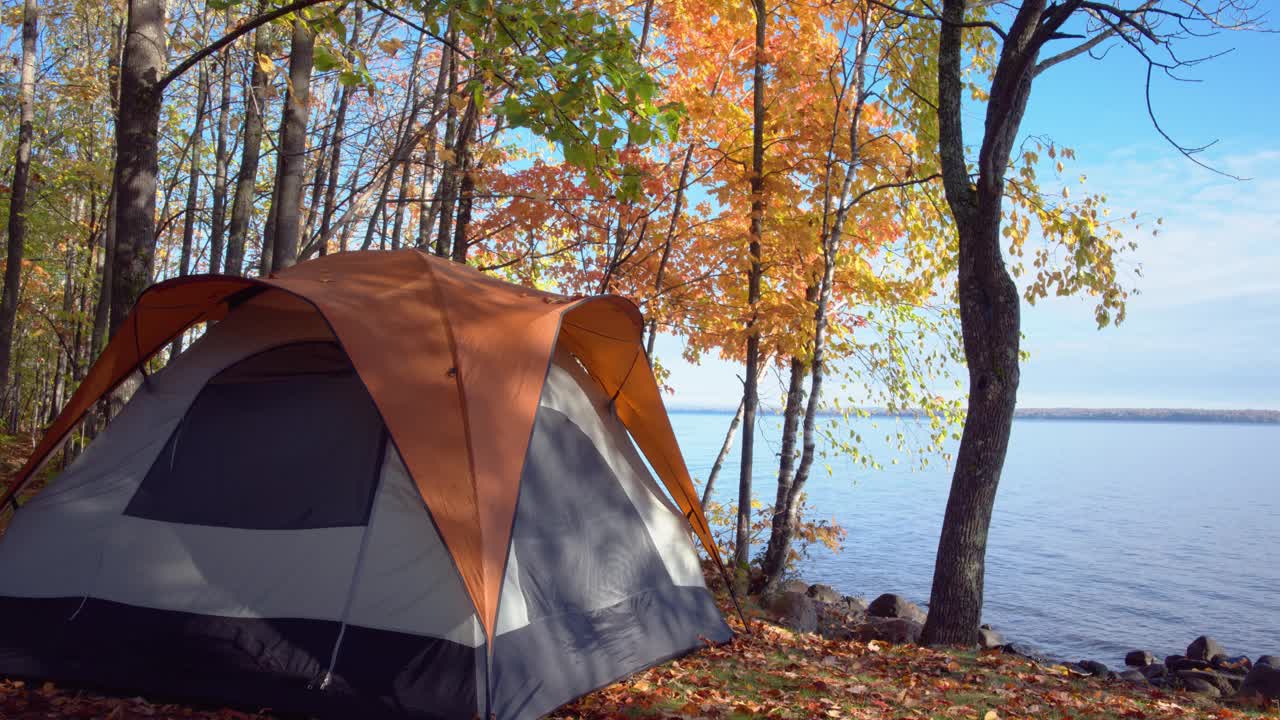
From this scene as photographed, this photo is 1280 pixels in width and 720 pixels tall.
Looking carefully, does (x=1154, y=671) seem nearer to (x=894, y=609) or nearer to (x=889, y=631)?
(x=894, y=609)

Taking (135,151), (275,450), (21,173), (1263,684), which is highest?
(21,173)

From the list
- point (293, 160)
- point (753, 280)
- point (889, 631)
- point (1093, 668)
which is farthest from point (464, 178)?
point (1093, 668)

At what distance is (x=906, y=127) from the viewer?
9.74 metres

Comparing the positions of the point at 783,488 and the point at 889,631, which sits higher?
the point at 783,488

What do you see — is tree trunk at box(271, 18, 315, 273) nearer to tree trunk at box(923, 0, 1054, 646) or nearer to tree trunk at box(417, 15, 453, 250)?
tree trunk at box(417, 15, 453, 250)

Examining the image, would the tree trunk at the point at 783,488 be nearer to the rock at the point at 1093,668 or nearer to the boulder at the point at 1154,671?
the rock at the point at 1093,668

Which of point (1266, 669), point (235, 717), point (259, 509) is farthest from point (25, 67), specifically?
point (1266, 669)

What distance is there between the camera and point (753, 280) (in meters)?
9.54

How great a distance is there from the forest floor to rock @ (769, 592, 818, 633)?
4.83 ft

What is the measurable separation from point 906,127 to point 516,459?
24.9 ft

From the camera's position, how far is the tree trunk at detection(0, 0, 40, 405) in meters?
10.5

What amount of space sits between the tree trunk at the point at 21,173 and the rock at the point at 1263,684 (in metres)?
15.1

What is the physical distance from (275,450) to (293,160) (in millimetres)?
4353

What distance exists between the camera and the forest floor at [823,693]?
374 centimetres
